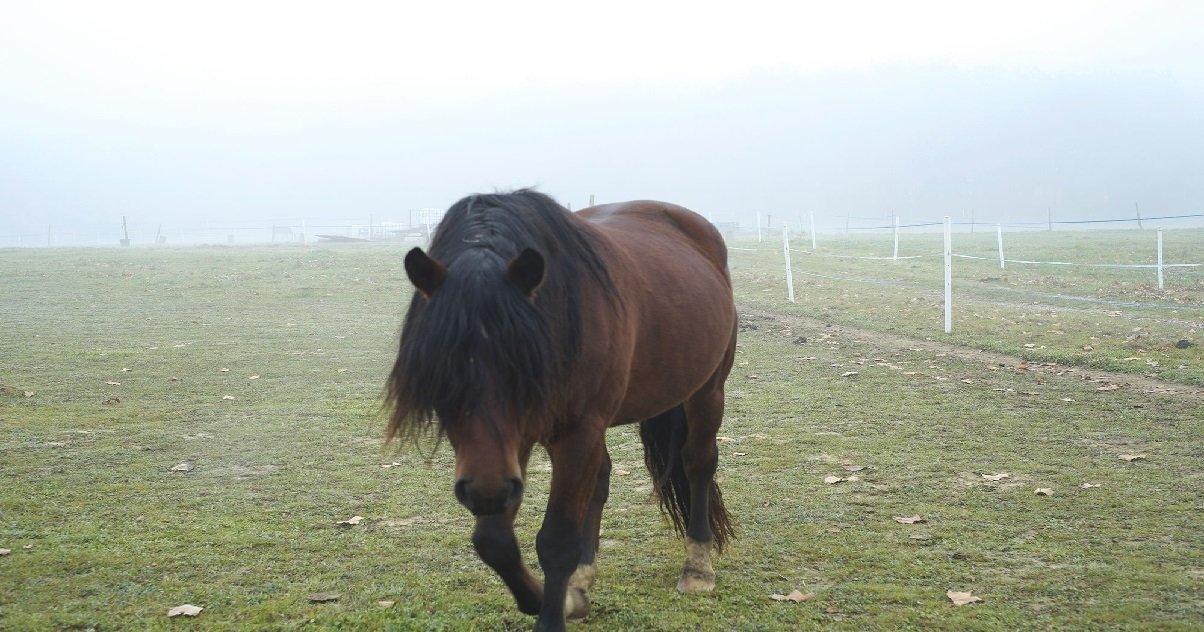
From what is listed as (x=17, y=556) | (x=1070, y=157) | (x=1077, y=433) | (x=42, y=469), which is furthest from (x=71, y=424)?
(x=1070, y=157)

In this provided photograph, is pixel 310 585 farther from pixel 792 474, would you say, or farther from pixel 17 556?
pixel 792 474

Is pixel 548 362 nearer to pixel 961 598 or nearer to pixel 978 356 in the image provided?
pixel 961 598

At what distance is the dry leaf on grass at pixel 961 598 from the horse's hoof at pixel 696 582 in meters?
1.02

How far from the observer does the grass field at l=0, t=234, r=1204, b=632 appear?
3.73 metres

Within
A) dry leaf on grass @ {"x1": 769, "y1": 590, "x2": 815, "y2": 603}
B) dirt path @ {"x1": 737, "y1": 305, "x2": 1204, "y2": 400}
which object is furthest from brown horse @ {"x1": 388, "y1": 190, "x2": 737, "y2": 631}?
dirt path @ {"x1": 737, "y1": 305, "x2": 1204, "y2": 400}

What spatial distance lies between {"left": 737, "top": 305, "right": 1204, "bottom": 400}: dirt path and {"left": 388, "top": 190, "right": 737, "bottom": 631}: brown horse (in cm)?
637

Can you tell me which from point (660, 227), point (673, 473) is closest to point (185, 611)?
point (673, 473)

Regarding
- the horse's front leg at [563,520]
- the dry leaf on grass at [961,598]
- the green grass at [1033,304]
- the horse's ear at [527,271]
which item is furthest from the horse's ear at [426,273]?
the green grass at [1033,304]

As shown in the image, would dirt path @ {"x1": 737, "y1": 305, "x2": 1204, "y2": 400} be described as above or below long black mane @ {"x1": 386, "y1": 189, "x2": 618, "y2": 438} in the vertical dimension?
below

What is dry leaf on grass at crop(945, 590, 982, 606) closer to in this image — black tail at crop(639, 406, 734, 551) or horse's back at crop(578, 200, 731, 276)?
black tail at crop(639, 406, 734, 551)

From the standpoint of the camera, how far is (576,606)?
11.9 feet

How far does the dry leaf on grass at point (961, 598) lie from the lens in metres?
3.70

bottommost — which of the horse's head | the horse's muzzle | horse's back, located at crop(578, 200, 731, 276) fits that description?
the horse's muzzle

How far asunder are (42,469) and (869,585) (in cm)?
547
